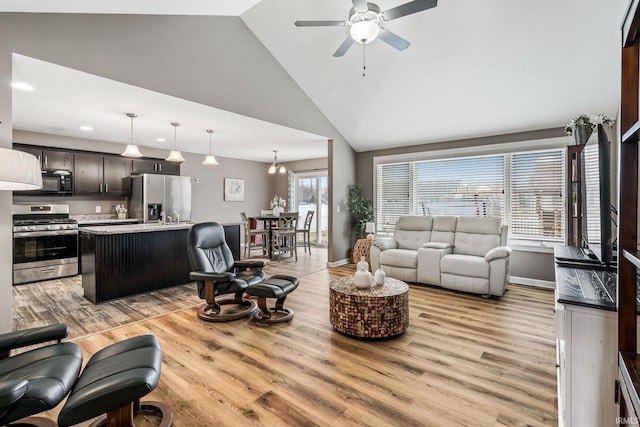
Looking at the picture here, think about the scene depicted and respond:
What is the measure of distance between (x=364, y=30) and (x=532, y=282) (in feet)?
14.5

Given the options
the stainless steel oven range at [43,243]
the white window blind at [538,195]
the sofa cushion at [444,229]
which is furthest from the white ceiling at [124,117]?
the white window blind at [538,195]

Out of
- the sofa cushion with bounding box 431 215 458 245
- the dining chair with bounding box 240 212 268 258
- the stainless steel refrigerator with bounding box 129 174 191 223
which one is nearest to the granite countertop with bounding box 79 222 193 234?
the stainless steel refrigerator with bounding box 129 174 191 223

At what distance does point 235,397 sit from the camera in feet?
6.58

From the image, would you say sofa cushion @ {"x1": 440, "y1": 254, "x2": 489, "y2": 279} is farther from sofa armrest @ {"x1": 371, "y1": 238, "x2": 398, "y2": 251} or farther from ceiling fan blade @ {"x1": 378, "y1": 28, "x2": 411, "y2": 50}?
ceiling fan blade @ {"x1": 378, "y1": 28, "x2": 411, "y2": 50}

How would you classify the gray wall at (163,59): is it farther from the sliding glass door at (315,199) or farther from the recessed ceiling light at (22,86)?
the sliding glass door at (315,199)

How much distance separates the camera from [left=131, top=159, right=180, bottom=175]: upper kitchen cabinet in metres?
6.45

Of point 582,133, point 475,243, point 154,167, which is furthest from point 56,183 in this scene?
point 582,133

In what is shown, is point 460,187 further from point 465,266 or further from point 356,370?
point 356,370

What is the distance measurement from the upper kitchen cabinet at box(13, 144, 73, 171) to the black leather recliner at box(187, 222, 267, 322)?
3.83 metres

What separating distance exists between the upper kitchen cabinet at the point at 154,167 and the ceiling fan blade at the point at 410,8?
5841mm

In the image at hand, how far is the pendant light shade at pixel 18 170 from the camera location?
6.12 ft

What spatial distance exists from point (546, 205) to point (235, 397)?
16.6 feet

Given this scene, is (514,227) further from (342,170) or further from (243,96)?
(243,96)

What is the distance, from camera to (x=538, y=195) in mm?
4809
